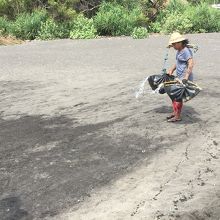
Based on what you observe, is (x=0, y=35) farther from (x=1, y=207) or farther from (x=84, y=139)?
(x=1, y=207)

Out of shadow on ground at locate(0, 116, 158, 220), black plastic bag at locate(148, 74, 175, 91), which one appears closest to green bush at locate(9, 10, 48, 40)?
shadow on ground at locate(0, 116, 158, 220)

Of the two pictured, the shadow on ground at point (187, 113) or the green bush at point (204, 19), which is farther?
the green bush at point (204, 19)

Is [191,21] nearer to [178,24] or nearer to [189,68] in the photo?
[178,24]

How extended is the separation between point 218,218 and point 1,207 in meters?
2.33

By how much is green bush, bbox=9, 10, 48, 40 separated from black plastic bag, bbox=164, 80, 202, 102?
16.6 meters

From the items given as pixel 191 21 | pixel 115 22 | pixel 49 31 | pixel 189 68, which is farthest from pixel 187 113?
pixel 191 21

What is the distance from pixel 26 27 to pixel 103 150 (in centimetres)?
1755

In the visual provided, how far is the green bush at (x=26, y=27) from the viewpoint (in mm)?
23094

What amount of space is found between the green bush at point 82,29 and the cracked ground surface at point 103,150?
1066 centimetres

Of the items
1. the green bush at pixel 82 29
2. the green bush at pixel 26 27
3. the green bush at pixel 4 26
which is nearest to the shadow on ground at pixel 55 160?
the green bush at pixel 82 29

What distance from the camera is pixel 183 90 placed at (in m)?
7.57

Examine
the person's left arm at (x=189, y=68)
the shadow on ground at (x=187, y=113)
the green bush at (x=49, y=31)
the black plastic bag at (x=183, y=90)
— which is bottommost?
the green bush at (x=49, y=31)

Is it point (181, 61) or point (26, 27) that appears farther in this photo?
point (26, 27)

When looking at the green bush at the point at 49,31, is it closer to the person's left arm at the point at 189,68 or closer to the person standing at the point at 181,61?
the person standing at the point at 181,61
